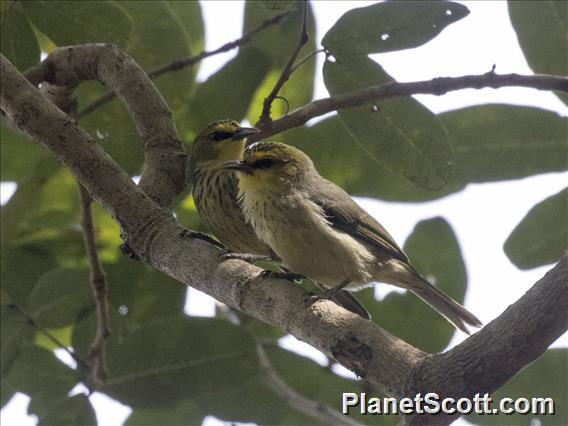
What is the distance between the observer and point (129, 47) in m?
3.73

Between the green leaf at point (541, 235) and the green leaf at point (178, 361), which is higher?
the green leaf at point (541, 235)

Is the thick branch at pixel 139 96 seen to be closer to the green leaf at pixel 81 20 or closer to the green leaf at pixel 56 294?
the green leaf at pixel 81 20

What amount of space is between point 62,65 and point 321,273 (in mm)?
1396

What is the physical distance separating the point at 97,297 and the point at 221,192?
1.01 meters

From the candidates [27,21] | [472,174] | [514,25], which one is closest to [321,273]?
[472,174]

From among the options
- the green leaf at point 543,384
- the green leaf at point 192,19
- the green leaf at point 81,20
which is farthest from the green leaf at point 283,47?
the green leaf at point 543,384

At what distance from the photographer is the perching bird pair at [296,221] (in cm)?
362

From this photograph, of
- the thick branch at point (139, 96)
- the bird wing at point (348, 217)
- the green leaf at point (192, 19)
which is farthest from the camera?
the green leaf at point (192, 19)

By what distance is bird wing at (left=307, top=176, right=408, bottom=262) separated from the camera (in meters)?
3.87

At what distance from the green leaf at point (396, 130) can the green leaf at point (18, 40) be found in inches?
51.4

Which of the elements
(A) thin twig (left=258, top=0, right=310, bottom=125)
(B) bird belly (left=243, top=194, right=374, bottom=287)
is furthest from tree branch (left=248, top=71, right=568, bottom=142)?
(B) bird belly (left=243, top=194, right=374, bottom=287)

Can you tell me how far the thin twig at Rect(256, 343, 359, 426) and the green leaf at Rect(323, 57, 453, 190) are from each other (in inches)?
36.3

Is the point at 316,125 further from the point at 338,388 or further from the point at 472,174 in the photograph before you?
the point at 338,388

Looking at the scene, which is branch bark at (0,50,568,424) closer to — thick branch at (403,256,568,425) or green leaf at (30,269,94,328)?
thick branch at (403,256,568,425)
